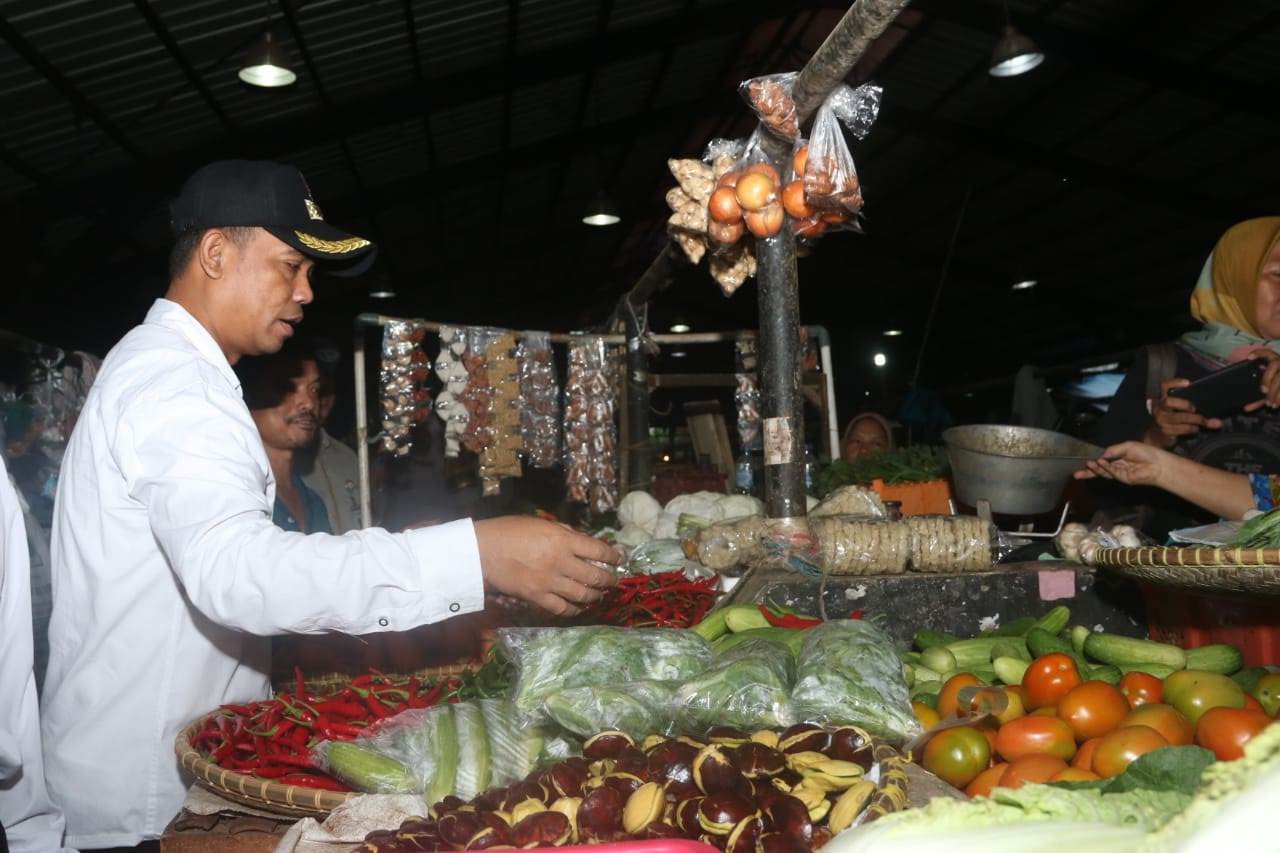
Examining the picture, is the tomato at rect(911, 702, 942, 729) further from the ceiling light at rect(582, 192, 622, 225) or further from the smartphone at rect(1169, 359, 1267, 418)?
the ceiling light at rect(582, 192, 622, 225)

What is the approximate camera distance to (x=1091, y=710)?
81.2 inches

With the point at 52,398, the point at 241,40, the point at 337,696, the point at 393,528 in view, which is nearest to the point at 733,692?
the point at 337,696

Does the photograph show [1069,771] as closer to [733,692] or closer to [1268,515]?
[733,692]

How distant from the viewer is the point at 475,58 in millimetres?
9336

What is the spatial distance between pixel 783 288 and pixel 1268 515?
64.9 inches

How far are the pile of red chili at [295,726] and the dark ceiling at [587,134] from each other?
18.4ft

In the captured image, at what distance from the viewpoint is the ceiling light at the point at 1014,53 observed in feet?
27.5

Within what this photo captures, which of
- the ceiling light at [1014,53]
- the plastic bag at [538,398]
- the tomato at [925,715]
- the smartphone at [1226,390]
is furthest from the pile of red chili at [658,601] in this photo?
the ceiling light at [1014,53]

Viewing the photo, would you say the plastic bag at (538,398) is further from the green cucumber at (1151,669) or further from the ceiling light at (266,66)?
the green cucumber at (1151,669)

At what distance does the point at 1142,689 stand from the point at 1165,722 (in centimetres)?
34

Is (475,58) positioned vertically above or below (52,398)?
above

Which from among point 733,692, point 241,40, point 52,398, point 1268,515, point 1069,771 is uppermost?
point 241,40

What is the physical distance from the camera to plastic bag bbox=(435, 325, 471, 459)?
17.6 feet

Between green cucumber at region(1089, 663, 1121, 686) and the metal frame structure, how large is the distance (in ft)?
10.0
